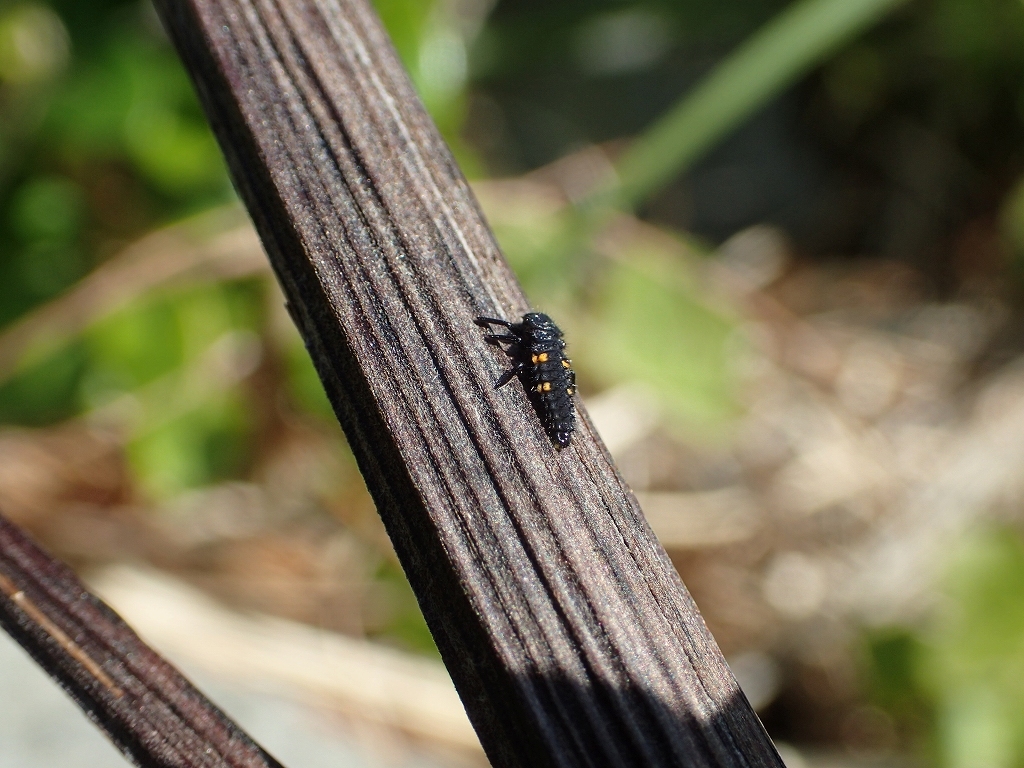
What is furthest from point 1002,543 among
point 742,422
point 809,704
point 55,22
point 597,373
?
point 55,22

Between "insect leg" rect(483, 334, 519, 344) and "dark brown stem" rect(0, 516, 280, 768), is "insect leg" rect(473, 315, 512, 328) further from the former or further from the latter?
"dark brown stem" rect(0, 516, 280, 768)

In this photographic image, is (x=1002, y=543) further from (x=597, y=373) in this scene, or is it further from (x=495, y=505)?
(x=495, y=505)

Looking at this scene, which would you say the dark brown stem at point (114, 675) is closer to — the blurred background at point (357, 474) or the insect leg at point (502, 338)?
the insect leg at point (502, 338)

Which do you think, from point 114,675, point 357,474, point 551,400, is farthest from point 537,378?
point 357,474

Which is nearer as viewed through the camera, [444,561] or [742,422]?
[444,561]

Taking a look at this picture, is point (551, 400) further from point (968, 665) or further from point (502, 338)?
point (968, 665)

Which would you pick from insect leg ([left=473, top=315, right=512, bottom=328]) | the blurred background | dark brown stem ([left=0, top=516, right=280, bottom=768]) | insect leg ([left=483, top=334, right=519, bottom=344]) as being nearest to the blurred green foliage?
the blurred background
